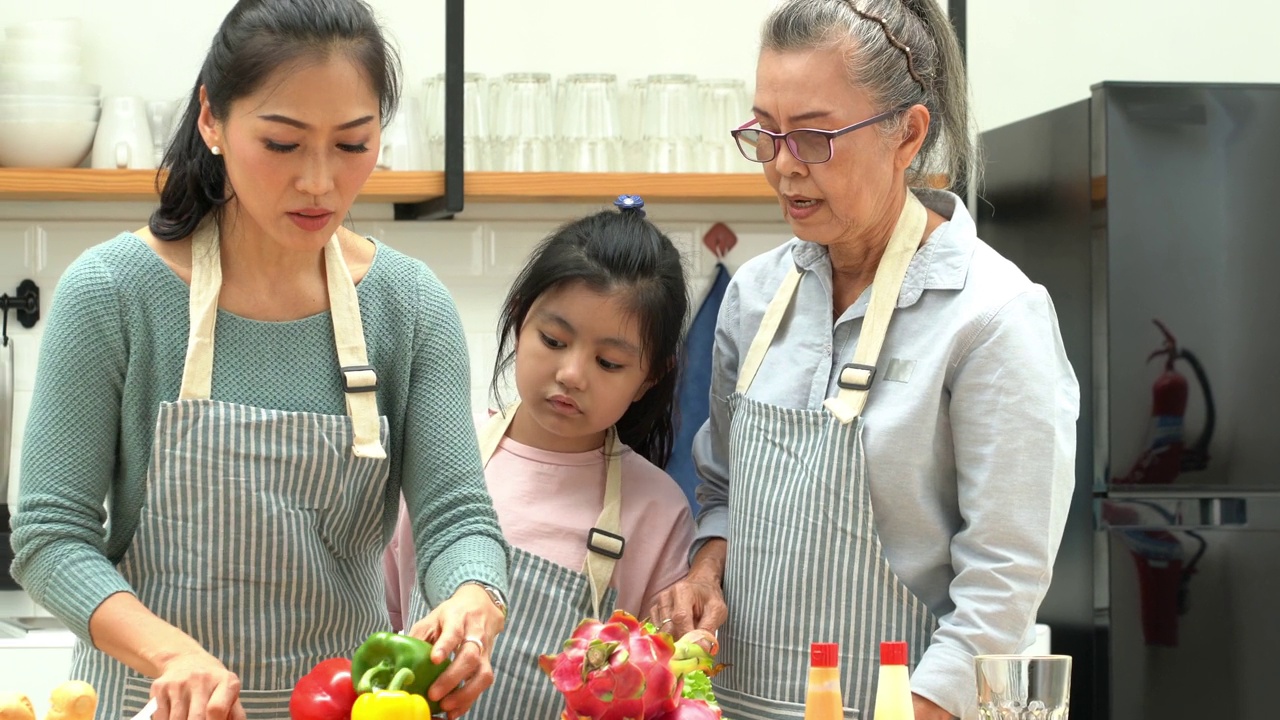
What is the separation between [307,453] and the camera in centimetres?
139

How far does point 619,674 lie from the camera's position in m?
1.11

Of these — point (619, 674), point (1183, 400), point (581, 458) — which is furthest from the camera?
point (1183, 400)

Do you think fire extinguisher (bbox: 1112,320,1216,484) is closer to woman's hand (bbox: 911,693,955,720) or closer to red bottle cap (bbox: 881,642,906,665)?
woman's hand (bbox: 911,693,955,720)

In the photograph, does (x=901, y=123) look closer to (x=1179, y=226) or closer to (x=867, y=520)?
(x=867, y=520)

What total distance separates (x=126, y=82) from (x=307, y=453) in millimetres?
1959

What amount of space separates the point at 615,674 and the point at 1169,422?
1.90 meters

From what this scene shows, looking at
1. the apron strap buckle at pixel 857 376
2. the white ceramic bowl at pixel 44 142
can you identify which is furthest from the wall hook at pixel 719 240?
the apron strap buckle at pixel 857 376

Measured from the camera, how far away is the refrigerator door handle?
8.92 ft

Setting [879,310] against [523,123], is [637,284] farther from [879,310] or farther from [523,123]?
[523,123]

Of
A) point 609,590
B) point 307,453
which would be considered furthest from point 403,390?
point 609,590

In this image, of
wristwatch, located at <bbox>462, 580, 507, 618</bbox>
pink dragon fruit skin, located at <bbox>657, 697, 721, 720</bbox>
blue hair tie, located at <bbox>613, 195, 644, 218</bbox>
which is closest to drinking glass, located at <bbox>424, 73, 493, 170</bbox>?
blue hair tie, located at <bbox>613, 195, 644, 218</bbox>

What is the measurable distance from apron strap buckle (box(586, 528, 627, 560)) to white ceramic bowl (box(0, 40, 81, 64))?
5.75 feet

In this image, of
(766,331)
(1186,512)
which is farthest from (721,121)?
(766,331)

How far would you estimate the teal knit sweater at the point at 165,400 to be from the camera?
1.30 meters
